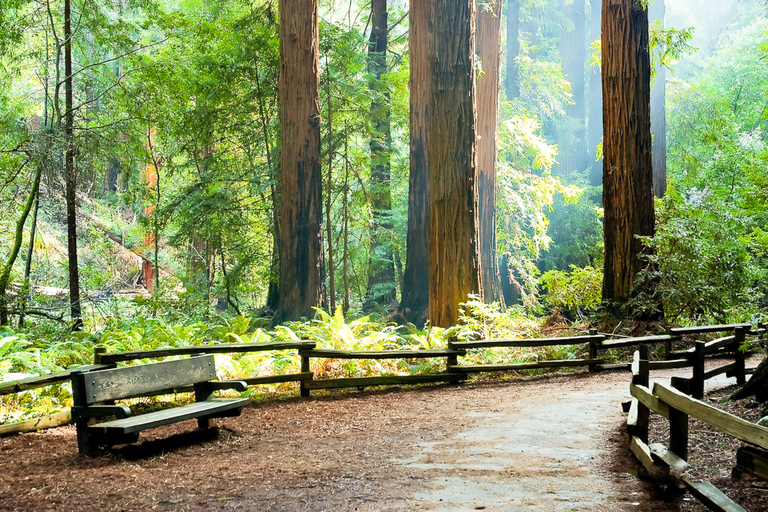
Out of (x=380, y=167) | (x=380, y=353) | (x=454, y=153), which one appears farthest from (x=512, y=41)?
(x=380, y=353)

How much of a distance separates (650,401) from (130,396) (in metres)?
5.00

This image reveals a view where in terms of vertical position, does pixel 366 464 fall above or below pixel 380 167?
below

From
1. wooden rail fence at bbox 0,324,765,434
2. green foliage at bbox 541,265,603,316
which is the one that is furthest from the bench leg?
green foliage at bbox 541,265,603,316

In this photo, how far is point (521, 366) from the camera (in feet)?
36.1

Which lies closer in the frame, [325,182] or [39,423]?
[39,423]

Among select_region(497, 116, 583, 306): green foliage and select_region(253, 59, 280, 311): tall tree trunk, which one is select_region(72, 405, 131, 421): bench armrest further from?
select_region(497, 116, 583, 306): green foliage

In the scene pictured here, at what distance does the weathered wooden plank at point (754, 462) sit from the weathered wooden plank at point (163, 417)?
474cm

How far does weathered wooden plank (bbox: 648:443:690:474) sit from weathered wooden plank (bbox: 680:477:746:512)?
0.13 meters

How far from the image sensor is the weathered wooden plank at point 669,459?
459 centimetres

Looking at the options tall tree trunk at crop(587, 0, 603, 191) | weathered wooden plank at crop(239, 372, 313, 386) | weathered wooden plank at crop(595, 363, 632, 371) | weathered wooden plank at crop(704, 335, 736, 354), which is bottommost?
weathered wooden plank at crop(595, 363, 632, 371)

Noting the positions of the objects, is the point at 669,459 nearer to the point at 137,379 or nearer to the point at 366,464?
the point at 366,464

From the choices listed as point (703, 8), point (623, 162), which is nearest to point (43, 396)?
point (623, 162)

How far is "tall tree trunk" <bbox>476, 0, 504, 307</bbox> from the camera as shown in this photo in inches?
721

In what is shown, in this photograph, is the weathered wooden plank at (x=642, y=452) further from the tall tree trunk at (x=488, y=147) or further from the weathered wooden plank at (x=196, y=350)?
the tall tree trunk at (x=488, y=147)
